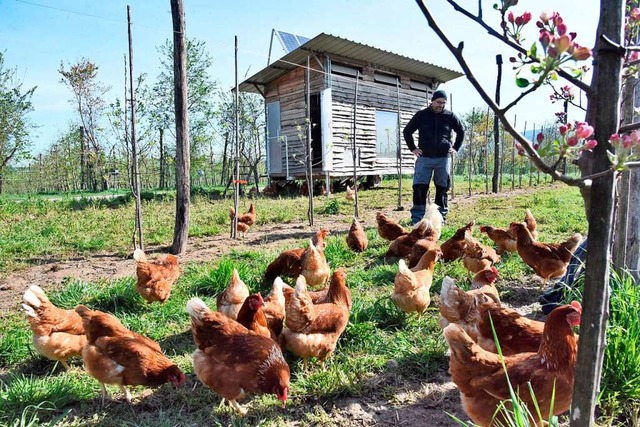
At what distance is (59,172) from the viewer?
2672cm

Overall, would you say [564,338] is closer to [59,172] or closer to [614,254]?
[614,254]

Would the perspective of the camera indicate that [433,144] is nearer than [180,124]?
No

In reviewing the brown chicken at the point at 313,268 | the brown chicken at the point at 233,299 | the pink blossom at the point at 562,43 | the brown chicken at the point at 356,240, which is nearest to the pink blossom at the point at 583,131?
the pink blossom at the point at 562,43

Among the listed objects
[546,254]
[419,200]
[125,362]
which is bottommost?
[125,362]

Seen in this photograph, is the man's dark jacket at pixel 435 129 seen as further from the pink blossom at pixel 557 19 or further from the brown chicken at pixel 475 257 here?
the pink blossom at pixel 557 19

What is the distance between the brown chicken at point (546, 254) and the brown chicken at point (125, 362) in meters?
3.70

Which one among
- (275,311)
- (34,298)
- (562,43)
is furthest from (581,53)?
(34,298)

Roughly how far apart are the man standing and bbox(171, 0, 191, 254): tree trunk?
4.09 meters

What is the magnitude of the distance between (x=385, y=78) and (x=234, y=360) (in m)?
16.2

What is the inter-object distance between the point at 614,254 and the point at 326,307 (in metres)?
2.16

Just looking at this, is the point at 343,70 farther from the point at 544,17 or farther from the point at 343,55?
the point at 544,17

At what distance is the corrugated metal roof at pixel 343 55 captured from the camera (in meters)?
A: 13.3

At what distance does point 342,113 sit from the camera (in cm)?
1504

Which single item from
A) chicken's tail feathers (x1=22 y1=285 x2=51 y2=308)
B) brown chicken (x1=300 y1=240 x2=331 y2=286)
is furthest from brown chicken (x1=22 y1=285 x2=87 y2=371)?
brown chicken (x1=300 y1=240 x2=331 y2=286)
